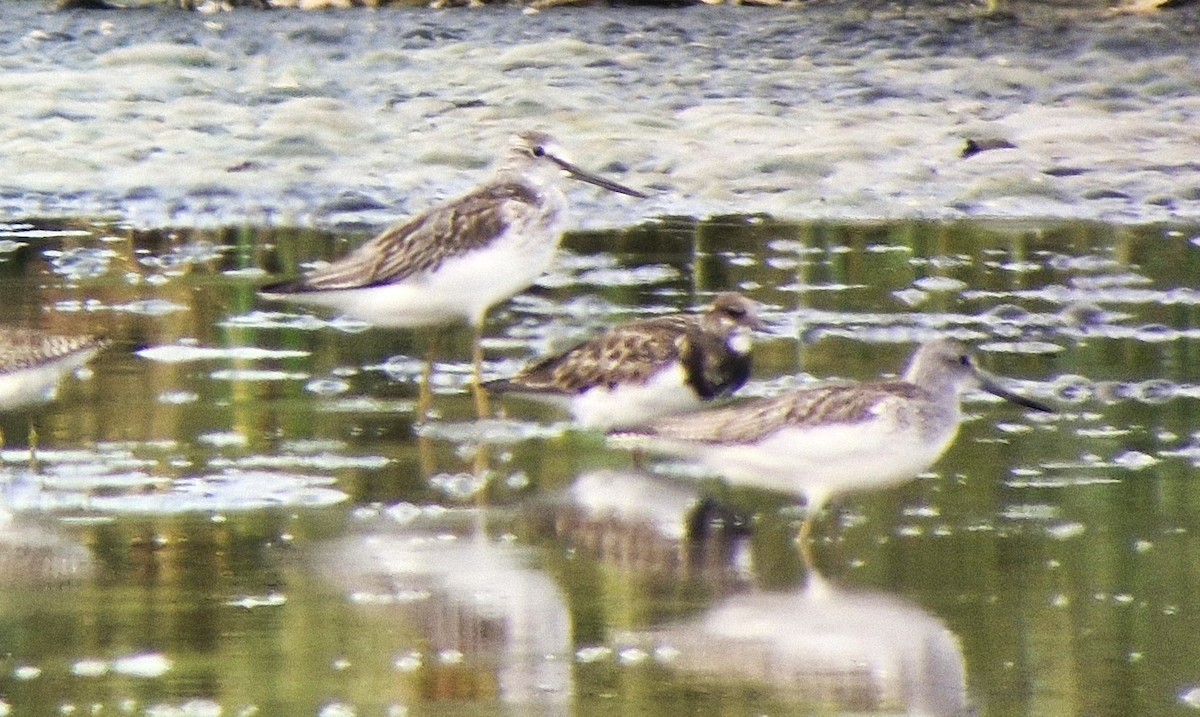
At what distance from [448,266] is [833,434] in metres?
3.01

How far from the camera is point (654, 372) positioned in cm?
938

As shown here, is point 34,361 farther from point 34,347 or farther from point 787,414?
point 787,414

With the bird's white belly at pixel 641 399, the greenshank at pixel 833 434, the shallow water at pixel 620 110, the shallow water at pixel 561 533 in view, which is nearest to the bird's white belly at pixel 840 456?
the greenshank at pixel 833 434

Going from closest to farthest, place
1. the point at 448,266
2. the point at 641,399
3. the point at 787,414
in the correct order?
the point at 787,414, the point at 641,399, the point at 448,266

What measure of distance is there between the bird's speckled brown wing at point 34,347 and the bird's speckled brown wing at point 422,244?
3.79 ft

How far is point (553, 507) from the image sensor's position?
820 centimetres

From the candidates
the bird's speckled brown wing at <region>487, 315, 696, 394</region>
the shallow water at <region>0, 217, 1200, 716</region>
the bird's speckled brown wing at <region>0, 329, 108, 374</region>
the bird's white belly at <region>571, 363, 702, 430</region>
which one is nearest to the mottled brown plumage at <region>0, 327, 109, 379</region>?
the bird's speckled brown wing at <region>0, 329, 108, 374</region>

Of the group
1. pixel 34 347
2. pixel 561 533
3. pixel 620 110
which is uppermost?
pixel 34 347

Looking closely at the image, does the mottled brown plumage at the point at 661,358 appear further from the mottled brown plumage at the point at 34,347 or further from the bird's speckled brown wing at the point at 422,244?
the mottled brown plumage at the point at 34,347

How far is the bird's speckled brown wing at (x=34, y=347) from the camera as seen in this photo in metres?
9.08

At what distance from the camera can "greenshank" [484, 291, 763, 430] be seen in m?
9.38

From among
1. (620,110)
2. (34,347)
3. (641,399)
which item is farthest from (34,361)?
(620,110)

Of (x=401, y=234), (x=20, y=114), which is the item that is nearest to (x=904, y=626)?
(x=401, y=234)

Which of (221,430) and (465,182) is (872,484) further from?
(465,182)
